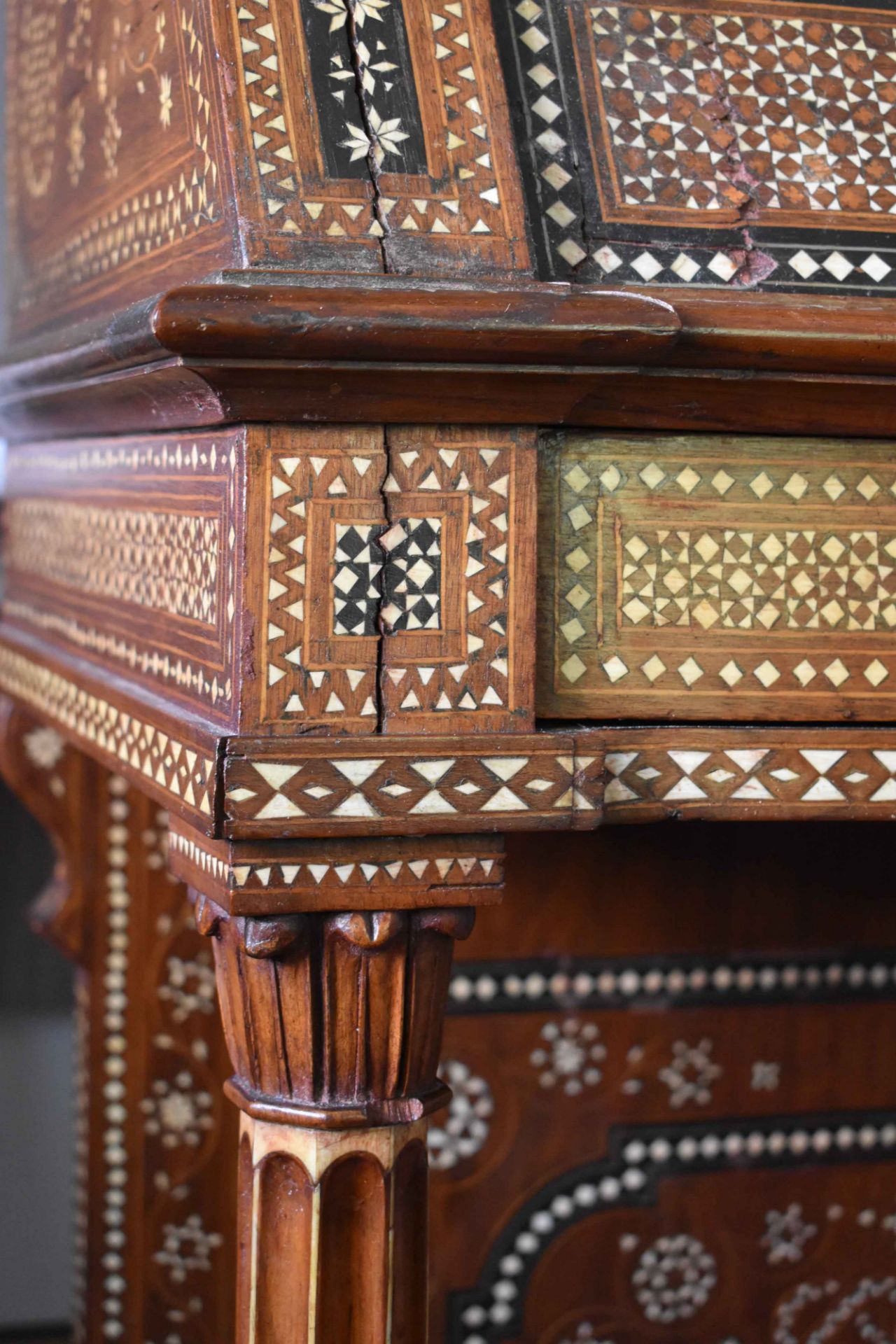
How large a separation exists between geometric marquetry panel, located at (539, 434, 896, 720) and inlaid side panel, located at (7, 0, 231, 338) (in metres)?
0.21

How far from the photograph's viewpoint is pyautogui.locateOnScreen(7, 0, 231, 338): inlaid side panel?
817mm

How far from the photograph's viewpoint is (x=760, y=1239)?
1438 mm

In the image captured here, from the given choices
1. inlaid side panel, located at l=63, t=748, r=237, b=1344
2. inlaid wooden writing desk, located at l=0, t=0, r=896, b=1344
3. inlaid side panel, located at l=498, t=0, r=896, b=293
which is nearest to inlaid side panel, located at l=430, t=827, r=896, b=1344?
inlaid side panel, located at l=63, t=748, r=237, b=1344

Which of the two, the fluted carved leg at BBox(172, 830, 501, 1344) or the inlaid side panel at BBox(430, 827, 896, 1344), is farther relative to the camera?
the inlaid side panel at BBox(430, 827, 896, 1344)

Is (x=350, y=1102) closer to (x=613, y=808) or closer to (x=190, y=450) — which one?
(x=613, y=808)

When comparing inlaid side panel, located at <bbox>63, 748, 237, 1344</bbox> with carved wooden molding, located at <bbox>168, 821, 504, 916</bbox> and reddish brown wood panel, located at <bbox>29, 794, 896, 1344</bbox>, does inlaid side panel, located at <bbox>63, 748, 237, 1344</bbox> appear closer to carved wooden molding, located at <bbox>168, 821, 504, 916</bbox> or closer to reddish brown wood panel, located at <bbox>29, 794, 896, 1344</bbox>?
reddish brown wood panel, located at <bbox>29, 794, 896, 1344</bbox>

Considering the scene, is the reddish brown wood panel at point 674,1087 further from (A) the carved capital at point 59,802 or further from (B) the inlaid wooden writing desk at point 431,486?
(B) the inlaid wooden writing desk at point 431,486

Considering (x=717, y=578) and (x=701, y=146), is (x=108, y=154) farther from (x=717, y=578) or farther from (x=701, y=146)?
(x=717, y=578)

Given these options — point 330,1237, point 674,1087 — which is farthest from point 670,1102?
point 330,1237

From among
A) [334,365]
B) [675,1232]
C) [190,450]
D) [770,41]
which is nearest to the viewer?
[334,365]

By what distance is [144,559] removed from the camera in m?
0.94

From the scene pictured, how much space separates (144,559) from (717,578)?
0.33 metres

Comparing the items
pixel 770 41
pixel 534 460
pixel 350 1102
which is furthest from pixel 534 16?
A: pixel 350 1102

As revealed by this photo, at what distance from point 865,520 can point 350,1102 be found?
37 centimetres
